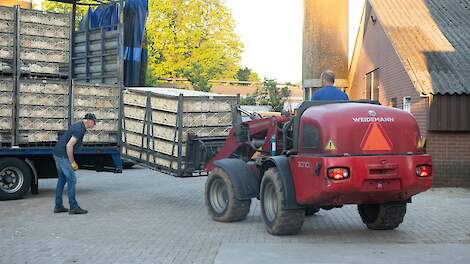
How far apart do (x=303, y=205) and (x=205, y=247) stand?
1.43m

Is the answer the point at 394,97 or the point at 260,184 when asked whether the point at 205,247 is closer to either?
the point at 260,184

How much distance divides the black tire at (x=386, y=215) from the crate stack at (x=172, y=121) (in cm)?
371

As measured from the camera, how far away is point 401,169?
8539 millimetres

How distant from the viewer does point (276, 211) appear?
9148mm

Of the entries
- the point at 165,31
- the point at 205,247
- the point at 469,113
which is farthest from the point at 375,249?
the point at 165,31

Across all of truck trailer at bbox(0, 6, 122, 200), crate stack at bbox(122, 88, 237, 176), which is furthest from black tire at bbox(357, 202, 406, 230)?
truck trailer at bbox(0, 6, 122, 200)

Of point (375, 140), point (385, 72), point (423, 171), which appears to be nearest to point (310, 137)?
point (375, 140)

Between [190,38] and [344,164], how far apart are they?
3702cm

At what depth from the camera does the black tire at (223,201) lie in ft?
33.7

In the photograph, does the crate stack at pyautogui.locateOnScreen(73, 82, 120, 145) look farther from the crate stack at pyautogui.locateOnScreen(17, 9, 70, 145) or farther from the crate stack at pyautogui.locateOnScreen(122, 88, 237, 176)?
the crate stack at pyautogui.locateOnScreen(122, 88, 237, 176)

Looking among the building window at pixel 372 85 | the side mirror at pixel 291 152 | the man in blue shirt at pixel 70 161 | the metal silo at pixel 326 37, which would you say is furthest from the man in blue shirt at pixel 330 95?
the metal silo at pixel 326 37

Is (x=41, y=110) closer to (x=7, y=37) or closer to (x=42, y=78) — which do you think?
(x=42, y=78)

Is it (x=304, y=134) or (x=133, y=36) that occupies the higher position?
(x=133, y=36)

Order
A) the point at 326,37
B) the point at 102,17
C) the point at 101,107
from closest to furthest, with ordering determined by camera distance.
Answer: the point at 101,107 → the point at 102,17 → the point at 326,37
